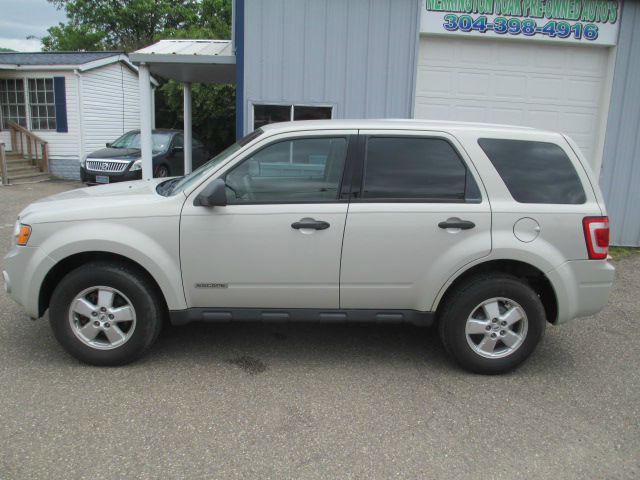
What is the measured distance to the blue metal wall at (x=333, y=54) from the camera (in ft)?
25.8

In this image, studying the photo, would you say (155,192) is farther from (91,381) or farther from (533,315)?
(533,315)

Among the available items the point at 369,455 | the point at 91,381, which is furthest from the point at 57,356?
the point at 369,455

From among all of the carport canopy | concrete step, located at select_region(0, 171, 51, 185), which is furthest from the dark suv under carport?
the carport canopy

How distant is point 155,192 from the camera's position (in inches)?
168

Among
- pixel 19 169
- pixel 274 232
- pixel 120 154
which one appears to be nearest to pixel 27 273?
pixel 274 232

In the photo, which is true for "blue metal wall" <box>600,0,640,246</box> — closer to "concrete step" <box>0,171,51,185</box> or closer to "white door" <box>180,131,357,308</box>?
"white door" <box>180,131,357,308</box>

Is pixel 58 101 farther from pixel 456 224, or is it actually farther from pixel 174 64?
pixel 456 224

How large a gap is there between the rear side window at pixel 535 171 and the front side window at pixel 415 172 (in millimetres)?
271

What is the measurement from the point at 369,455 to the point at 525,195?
2.19 m

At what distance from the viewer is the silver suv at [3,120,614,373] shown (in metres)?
3.91

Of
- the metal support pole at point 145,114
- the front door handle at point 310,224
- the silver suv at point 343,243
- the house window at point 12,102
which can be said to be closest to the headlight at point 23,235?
the silver suv at point 343,243

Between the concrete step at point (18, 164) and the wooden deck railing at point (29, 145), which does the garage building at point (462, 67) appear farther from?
the wooden deck railing at point (29, 145)

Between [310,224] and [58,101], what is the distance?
15504 millimetres

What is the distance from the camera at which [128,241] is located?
3861mm
